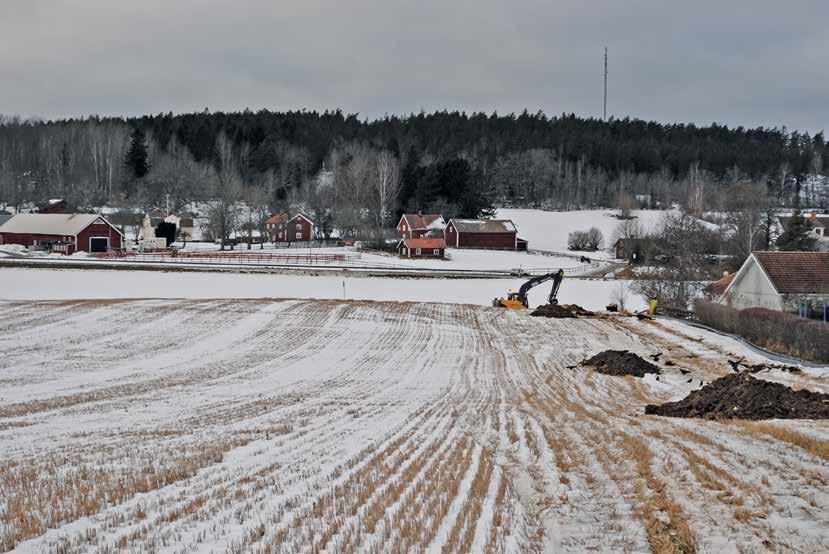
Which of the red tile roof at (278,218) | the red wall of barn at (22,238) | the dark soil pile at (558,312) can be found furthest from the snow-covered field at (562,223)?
the red wall of barn at (22,238)

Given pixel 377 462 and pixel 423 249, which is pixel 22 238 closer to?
pixel 423 249

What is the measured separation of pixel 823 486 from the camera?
8.20 m

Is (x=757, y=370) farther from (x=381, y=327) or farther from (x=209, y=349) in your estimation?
(x=209, y=349)

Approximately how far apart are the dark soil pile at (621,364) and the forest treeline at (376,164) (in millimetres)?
72414

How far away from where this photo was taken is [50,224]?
79.7 m

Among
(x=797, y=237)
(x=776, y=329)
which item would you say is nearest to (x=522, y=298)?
(x=776, y=329)

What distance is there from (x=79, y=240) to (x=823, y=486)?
3233 inches

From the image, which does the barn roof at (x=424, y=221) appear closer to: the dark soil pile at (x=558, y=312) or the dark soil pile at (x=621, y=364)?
the dark soil pile at (x=558, y=312)

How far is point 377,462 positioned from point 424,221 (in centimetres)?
8813

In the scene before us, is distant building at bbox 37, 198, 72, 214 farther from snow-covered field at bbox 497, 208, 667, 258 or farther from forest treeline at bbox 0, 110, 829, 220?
snow-covered field at bbox 497, 208, 667, 258

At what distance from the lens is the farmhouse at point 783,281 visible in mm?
33938

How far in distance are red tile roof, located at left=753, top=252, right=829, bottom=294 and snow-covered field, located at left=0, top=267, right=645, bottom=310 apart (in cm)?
1398

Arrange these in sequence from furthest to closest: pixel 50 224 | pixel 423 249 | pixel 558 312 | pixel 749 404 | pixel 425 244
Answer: pixel 425 244, pixel 423 249, pixel 50 224, pixel 558 312, pixel 749 404

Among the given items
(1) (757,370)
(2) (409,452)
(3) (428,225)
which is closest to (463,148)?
(3) (428,225)
